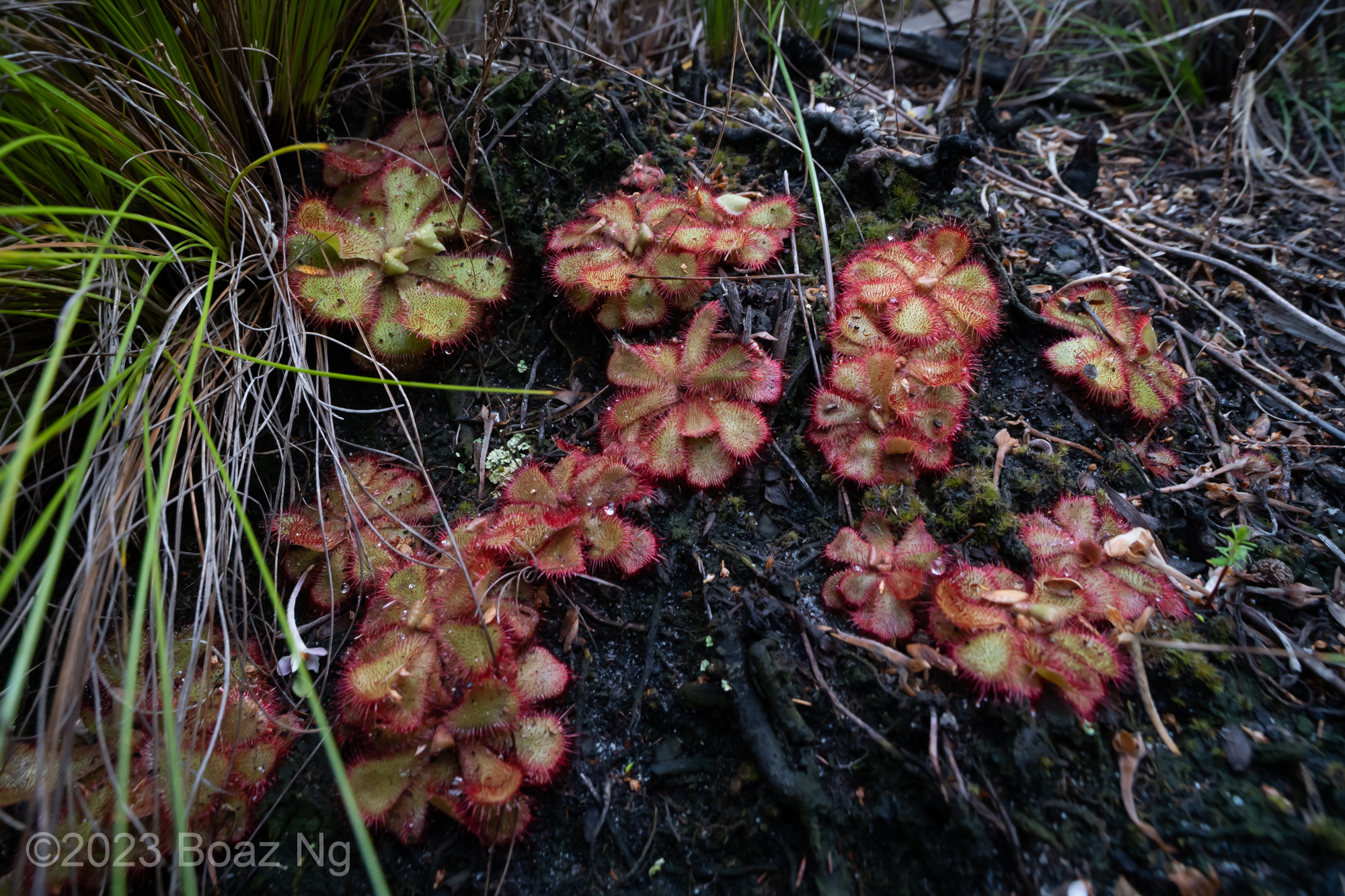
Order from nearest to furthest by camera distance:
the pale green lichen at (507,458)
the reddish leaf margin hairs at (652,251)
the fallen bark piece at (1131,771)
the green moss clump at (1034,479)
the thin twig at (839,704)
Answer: the fallen bark piece at (1131,771), the thin twig at (839,704), the green moss clump at (1034,479), the pale green lichen at (507,458), the reddish leaf margin hairs at (652,251)

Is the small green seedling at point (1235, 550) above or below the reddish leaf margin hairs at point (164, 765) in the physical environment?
above

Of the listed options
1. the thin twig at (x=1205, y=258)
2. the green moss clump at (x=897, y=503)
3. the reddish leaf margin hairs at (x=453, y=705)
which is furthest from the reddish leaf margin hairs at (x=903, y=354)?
the reddish leaf margin hairs at (x=453, y=705)

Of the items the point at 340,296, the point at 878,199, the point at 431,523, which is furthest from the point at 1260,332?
the point at 340,296

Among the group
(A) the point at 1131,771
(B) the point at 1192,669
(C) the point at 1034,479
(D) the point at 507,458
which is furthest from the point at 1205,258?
(D) the point at 507,458

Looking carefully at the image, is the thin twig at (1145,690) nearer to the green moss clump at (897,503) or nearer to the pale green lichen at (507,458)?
the green moss clump at (897,503)

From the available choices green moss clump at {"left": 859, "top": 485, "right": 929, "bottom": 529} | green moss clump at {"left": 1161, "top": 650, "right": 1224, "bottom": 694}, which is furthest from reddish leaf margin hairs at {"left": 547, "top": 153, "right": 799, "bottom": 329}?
green moss clump at {"left": 1161, "top": 650, "right": 1224, "bottom": 694}

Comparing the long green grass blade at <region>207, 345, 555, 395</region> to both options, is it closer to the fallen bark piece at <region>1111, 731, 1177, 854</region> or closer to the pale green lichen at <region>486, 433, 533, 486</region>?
the pale green lichen at <region>486, 433, 533, 486</region>

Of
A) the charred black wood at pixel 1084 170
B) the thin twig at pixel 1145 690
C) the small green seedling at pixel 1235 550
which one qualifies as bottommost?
the thin twig at pixel 1145 690
